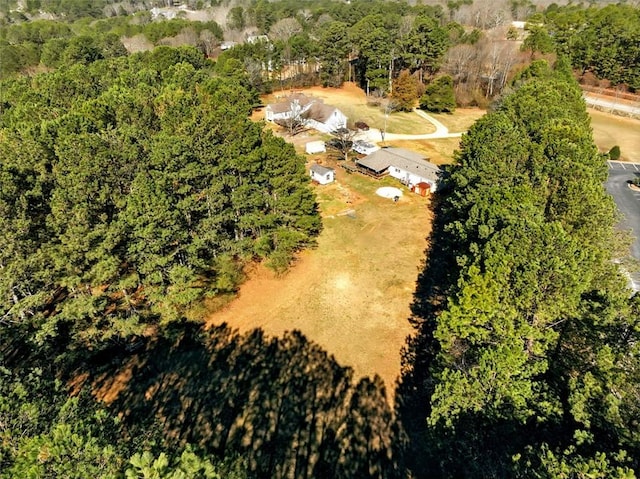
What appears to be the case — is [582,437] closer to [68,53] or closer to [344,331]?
[344,331]

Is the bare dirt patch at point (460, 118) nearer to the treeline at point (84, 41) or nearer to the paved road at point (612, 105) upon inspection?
the paved road at point (612, 105)

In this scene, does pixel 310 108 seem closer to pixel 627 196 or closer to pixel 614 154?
pixel 614 154

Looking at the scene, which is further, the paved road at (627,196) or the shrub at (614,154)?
the shrub at (614,154)

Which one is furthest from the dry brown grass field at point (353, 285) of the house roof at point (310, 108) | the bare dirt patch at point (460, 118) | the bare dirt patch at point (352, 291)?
the bare dirt patch at point (460, 118)

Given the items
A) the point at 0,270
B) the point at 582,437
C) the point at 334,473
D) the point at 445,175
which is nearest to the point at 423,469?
the point at 334,473

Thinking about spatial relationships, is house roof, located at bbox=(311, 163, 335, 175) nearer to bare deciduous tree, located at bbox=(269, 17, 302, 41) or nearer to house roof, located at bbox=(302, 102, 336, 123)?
house roof, located at bbox=(302, 102, 336, 123)

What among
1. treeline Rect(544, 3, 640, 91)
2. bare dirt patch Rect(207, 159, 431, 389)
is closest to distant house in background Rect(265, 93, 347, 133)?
bare dirt patch Rect(207, 159, 431, 389)
